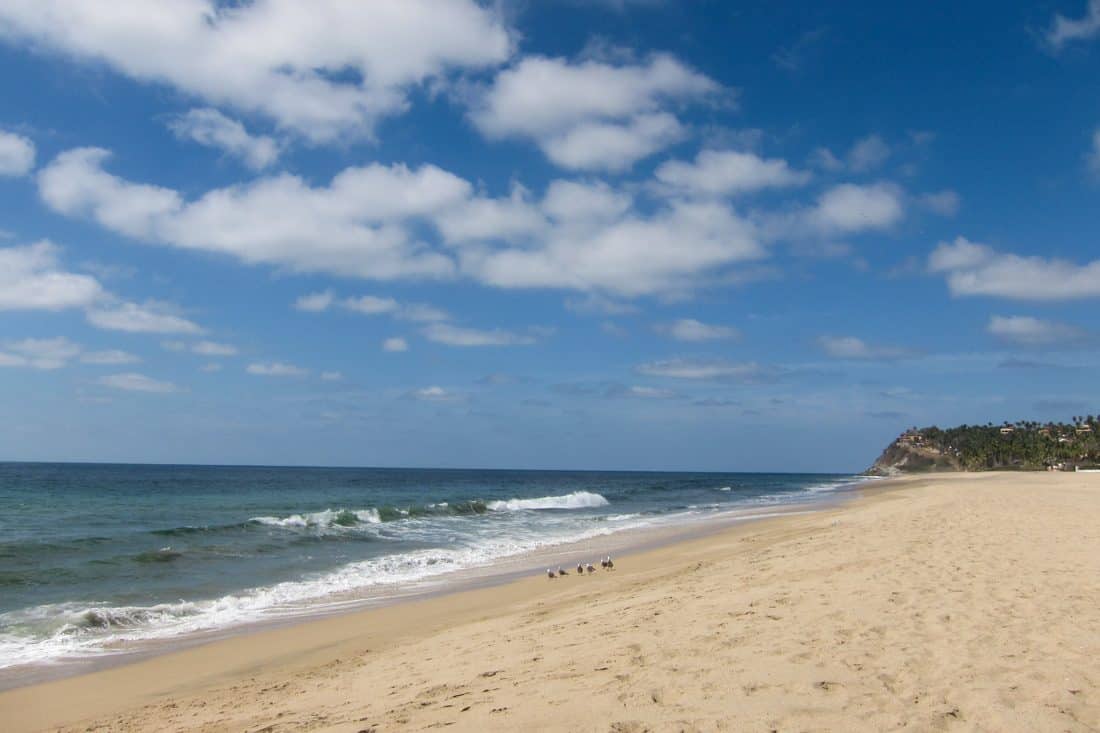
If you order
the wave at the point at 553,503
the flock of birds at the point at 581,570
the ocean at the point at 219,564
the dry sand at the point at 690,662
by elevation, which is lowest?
the wave at the point at 553,503

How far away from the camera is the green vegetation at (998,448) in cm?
10355

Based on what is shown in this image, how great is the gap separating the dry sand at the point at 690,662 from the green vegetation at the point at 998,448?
108901 mm

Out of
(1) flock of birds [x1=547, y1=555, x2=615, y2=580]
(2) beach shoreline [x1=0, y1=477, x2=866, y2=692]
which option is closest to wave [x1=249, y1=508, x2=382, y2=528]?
(2) beach shoreline [x1=0, y1=477, x2=866, y2=692]

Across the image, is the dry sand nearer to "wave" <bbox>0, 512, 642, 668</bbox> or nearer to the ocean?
"wave" <bbox>0, 512, 642, 668</bbox>

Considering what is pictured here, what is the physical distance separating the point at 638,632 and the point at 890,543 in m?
8.27

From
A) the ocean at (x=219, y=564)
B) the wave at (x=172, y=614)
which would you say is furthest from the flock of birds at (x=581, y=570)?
the wave at (x=172, y=614)

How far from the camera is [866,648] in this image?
20.4 ft

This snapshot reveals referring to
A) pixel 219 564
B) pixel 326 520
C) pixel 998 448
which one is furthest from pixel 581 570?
pixel 998 448

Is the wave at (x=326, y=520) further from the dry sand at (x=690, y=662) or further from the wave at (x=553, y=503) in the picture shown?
the dry sand at (x=690, y=662)

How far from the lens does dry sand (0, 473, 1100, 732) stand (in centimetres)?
496

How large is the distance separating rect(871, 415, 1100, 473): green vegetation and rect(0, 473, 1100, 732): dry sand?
108901mm

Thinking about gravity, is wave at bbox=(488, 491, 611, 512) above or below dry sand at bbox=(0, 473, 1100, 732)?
below

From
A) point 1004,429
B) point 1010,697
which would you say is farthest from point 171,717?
point 1004,429

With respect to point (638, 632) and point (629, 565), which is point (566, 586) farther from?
point (638, 632)
